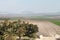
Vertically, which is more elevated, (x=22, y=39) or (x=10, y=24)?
(x=10, y=24)

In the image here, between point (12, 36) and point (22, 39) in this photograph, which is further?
point (22, 39)

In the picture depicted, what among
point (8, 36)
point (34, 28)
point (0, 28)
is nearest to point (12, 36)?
point (8, 36)

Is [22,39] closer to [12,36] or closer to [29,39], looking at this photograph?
[29,39]

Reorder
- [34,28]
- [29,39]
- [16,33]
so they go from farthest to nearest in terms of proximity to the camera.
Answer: [34,28]
[29,39]
[16,33]

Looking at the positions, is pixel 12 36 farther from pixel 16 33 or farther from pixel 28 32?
pixel 28 32

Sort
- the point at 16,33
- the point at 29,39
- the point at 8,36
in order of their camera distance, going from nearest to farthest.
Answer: the point at 8,36
the point at 16,33
the point at 29,39

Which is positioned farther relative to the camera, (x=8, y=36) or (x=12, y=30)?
(x=12, y=30)

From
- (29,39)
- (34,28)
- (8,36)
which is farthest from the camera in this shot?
(34,28)

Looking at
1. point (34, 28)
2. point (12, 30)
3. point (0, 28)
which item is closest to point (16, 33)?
point (12, 30)

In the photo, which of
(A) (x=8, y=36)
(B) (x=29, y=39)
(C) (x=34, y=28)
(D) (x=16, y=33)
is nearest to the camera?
(A) (x=8, y=36)
